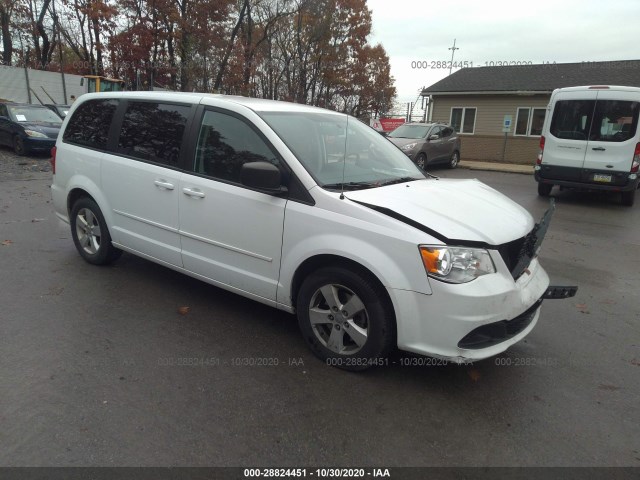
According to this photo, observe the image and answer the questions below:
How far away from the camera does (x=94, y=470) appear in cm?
227

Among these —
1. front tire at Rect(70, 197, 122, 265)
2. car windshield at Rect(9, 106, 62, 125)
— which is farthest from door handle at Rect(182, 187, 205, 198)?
car windshield at Rect(9, 106, 62, 125)

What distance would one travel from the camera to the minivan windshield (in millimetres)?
16156

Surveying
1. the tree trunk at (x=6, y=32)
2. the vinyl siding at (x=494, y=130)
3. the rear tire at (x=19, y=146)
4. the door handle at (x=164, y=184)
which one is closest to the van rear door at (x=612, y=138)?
the door handle at (x=164, y=184)

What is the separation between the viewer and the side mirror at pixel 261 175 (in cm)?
314

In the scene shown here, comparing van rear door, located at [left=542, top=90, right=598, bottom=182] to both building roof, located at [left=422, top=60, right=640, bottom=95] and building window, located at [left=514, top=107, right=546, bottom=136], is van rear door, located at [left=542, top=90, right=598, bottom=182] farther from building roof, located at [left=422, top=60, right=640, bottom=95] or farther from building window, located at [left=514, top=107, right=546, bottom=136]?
building window, located at [left=514, top=107, right=546, bottom=136]

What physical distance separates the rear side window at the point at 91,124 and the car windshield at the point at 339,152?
202 cm

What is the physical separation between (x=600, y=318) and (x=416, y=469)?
9.47 feet

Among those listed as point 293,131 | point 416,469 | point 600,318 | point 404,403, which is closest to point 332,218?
point 293,131

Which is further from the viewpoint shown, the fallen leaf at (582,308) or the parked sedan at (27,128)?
the parked sedan at (27,128)

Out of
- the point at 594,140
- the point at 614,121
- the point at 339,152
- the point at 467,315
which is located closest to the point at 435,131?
the point at 594,140

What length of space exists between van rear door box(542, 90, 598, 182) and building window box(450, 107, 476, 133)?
1261 centimetres

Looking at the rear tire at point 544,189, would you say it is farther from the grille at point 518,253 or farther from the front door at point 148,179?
the front door at point 148,179

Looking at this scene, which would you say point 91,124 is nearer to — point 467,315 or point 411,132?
point 467,315

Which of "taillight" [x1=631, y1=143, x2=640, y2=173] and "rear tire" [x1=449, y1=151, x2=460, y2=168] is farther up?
"taillight" [x1=631, y1=143, x2=640, y2=173]
